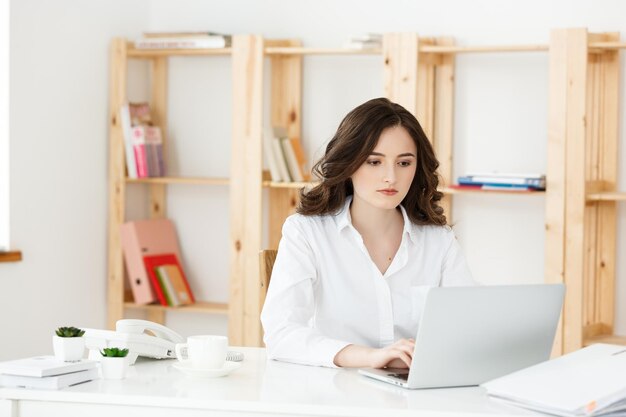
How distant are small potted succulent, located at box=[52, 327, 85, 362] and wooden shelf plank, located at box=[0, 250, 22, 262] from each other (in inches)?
79.3

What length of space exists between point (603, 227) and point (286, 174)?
134cm

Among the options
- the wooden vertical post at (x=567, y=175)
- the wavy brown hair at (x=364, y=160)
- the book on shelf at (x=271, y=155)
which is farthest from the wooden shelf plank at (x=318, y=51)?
the wavy brown hair at (x=364, y=160)

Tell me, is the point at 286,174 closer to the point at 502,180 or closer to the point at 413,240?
the point at 502,180

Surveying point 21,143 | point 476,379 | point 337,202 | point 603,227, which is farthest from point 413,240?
point 21,143

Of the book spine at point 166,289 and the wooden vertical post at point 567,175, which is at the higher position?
the wooden vertical post at point 567,175

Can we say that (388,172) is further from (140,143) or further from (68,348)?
(140,143)

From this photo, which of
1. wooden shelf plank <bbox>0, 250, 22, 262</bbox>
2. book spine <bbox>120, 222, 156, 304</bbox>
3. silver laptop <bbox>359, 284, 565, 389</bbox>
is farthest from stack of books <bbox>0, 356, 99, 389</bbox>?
book spine <bbox>120, 222, 156, 304</bbox>

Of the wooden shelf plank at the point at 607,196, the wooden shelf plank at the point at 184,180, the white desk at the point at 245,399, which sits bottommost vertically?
the white desk at the point at 245,399

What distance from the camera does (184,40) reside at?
4.41 meters

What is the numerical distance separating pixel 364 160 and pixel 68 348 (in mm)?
896

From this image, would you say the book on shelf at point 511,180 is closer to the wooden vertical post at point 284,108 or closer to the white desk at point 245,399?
the wooden vertical post at point 284,108

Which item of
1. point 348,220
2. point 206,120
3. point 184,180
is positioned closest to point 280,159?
point 184,180

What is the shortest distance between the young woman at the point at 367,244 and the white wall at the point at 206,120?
170cm

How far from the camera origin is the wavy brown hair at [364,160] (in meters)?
2.50
